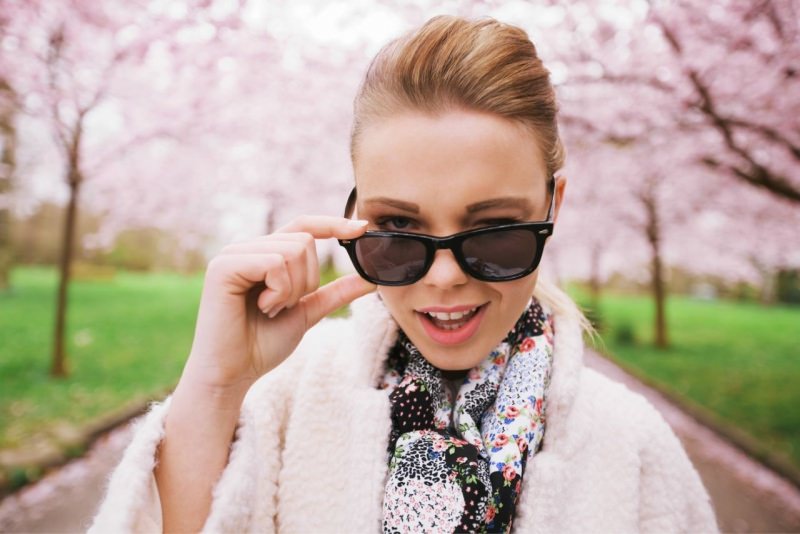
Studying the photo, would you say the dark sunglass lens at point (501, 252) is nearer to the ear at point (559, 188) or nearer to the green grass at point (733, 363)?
the ear at point (559, 188)

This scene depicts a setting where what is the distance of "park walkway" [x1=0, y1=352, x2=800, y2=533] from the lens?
377 centimetres

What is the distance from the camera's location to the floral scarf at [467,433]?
118 cm

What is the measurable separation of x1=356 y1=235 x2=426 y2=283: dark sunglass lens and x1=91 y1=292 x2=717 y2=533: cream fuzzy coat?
260 mm

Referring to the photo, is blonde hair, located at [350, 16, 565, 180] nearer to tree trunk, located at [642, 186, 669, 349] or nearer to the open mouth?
the open mouth

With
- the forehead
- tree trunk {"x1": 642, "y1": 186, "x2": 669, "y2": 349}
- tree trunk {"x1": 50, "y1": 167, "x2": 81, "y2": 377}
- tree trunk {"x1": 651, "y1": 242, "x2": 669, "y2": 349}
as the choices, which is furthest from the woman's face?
tree trunk {"x1": 651, "y1": 242, "x2": 669, "y2": 349}

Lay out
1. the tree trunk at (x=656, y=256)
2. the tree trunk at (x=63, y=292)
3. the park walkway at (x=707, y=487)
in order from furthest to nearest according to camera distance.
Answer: the tree trunk at (x=656, y=256) < the tree trunk at (x=63, y=292) < the park walkway at (x=707, y=487)

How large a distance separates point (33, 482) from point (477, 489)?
489cm

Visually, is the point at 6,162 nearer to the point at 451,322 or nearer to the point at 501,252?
the point at 451,322

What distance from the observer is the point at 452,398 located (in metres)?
1.46

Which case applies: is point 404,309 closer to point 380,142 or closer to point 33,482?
point 380,142

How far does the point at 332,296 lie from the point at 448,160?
486mm

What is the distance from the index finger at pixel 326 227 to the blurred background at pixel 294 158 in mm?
1173

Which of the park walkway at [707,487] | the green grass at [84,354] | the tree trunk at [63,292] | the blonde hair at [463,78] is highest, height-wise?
the blonde hair at [463,78]

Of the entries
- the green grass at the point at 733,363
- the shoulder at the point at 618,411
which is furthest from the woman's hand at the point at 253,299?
the green grass at the point at 733,363
